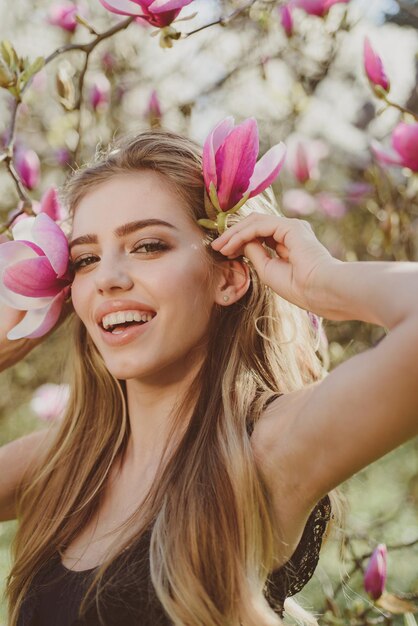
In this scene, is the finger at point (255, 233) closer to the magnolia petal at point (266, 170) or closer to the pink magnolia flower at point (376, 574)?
the magnolia petal at point (266, 170)

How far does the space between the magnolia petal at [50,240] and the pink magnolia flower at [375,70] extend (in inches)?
25.3

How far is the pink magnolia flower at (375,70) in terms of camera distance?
163 cm

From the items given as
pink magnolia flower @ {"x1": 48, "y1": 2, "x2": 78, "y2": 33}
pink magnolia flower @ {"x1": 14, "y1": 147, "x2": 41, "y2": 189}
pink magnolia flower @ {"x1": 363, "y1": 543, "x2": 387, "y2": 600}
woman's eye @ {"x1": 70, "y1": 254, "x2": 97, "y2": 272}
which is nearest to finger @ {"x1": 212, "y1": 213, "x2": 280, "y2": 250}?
woman's eye @ {"x1": 70, "y1": 254, "x2": 97, "y2": 272}

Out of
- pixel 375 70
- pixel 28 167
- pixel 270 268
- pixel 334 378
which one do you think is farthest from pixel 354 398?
pixel 28 167

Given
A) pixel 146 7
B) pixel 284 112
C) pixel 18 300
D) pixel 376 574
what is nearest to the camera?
pixel 146 7

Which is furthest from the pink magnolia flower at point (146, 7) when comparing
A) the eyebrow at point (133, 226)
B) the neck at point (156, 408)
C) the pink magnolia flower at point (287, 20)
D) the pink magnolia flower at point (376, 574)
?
the pink magnolia flower at point (376, 574)

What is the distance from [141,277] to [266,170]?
0.85 ft

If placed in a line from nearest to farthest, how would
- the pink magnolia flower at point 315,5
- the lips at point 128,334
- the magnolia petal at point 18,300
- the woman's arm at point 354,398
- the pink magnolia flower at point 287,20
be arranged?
the woman's arm at point 354,398 < the lips at point 128,334 < the magnolia petal at point 18,300 < the pink magnolia flower at point 315,5 < the pink magnolia flower at point 287,20

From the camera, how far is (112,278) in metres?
1.41

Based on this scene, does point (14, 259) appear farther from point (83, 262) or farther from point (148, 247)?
point (148, 247)

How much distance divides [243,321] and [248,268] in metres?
0.09

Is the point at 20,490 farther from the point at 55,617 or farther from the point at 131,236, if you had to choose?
the point at 131,236

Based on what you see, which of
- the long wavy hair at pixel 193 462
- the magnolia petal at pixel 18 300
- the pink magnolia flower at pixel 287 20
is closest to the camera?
the long wavy hair at pixel 193 462

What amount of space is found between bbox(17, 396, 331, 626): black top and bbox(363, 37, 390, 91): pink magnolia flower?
0.76 meters
